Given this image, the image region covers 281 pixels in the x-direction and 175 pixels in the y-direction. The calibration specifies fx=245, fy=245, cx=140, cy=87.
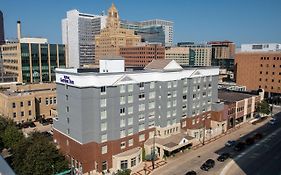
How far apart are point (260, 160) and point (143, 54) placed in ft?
448

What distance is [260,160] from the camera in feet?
190

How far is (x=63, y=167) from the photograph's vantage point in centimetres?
4997

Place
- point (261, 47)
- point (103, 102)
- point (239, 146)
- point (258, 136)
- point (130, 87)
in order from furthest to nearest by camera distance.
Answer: point (261, 47) → point (258, 136) → point (239, 146) → point (130, 87) → point (103, 102)

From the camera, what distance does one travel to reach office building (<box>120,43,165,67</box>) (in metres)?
181

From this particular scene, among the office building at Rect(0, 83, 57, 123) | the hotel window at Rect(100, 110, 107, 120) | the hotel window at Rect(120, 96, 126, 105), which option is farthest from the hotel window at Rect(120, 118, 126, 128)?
the office building at Rect(0, 83, 57, 123)

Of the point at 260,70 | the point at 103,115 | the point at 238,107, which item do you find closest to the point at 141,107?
the point at 103,115

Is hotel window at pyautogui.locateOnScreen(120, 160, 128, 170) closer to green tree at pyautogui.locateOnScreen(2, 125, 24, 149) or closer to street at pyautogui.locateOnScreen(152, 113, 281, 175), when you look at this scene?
street at pyautogui.locateOnScreen(152, 113, 281, 175)

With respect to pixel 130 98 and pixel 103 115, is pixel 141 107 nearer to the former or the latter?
pixel 130 98

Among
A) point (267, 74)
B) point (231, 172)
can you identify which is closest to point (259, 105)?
point (267, 74)

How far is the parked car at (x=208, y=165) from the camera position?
53.8 m

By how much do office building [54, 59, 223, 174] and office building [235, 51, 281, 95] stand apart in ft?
255

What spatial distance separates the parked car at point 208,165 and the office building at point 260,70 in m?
90.9

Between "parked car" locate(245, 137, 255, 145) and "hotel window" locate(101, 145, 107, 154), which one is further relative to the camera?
"parked car" locate(245, 137, 255, 145)

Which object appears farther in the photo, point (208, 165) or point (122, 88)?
point (208, 165)
